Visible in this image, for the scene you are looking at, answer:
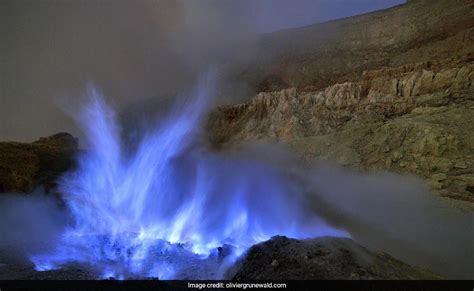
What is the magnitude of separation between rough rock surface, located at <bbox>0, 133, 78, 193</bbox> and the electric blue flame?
3.23 ft

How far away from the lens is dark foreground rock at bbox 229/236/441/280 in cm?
873

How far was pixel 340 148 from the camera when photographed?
63.9 feet

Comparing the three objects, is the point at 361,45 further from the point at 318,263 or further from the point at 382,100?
the point at 318,263

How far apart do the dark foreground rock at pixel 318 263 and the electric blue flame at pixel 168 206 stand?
152 centimetres

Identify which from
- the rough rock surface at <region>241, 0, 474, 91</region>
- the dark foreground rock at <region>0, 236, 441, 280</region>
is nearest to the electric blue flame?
the dark foreground rock at <region>0, 236, 441, 280</region>

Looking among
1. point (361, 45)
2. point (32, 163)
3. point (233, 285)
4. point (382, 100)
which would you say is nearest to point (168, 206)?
point (32, 163)

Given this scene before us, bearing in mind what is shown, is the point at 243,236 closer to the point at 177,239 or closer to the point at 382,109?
the point at 177,239

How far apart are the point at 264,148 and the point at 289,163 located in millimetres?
2872

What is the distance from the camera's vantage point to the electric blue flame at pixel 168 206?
12.4m

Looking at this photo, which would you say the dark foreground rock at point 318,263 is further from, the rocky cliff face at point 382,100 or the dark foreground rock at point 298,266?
the rocky cliff face at point 382,100

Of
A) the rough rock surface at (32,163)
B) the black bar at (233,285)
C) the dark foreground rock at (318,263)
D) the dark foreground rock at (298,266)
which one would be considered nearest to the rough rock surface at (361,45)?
the dark foreground rock at (318,263)

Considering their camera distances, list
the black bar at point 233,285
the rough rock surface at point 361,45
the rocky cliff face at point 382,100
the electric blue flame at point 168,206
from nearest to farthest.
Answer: the black bar at point 233,285 → the electric blue flame at point 168,206 → the rocky cliff face at point 382,100 → the rough rock surface at point 361,45

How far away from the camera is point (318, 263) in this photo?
920 centimetres

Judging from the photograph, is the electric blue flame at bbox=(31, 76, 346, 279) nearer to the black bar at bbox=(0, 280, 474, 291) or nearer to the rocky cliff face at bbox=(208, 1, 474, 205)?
the black bar at bbox=(0, 280, 474, 291)
